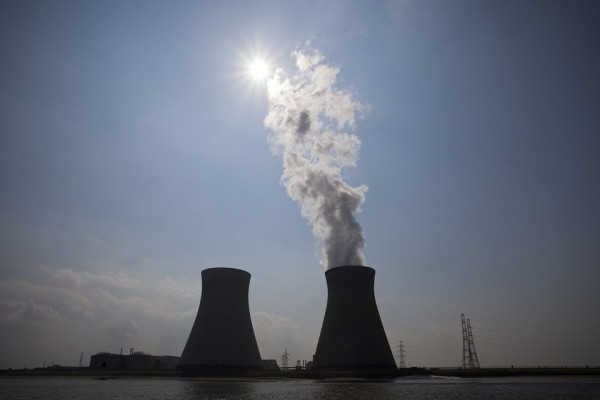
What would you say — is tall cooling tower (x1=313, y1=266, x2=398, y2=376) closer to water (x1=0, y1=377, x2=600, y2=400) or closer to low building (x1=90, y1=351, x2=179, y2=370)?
water (x1=0, y1=377, x2=600, y2=400)

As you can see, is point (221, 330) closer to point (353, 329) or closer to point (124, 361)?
point (353, 329)

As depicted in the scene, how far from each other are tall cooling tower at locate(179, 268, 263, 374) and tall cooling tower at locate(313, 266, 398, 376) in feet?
19.5

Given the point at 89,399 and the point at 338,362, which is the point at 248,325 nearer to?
the point at 338,362

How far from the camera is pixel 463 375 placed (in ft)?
108

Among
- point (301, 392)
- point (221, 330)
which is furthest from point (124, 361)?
point (301, 392)

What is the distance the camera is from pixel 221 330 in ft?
91.0

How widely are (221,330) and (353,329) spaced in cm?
940

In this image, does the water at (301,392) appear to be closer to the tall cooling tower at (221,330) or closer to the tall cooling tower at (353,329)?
the tall cooling tower at (353,329)

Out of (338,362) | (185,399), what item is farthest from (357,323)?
(185,399)

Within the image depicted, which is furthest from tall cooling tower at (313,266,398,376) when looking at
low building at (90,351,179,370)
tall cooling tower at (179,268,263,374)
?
low building at (90,351,179,370)

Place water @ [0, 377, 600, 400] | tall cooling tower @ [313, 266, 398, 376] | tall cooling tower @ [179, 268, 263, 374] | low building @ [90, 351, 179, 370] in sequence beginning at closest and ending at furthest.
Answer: water @ [0, 377, 600, 400] → tall cooling tower @ [313, 266, 398, 376] → tall cooling tower @ [179, 268, 263, 374] → low building @ [90, 351, 179, 370]

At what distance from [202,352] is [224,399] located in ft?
48.0

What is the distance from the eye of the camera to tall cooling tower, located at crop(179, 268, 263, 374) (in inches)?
1081

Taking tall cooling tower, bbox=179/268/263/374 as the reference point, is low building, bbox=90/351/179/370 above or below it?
below
